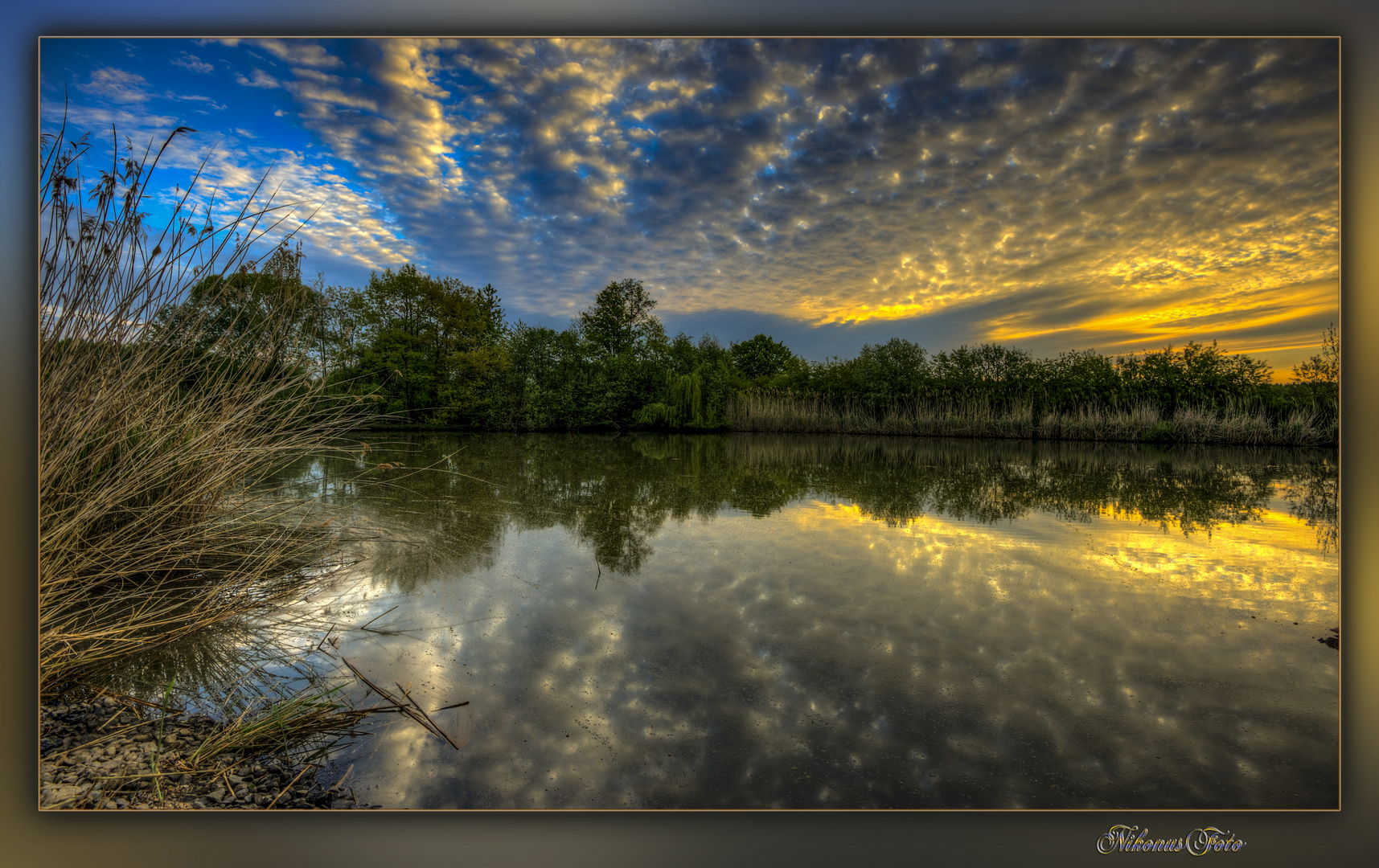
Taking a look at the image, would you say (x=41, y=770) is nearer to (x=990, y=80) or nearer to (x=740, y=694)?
(x=740, y=694)

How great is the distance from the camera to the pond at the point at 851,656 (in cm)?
118

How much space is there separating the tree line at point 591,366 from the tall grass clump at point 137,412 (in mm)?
82

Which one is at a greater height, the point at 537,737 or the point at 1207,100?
the point at 1207,100

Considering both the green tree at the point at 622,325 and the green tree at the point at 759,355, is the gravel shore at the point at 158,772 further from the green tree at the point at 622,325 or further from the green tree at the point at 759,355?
the green tree at the point at 759,355

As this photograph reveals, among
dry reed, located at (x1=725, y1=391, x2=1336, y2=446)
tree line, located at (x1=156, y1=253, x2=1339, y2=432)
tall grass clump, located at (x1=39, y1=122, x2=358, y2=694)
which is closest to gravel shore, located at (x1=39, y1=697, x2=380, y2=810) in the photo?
tall grass clump, located at (x1=39, y1=122, x2=358, y2=694)

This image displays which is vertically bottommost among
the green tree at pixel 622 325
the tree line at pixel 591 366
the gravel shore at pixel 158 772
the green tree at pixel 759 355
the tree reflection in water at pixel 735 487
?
the gravel shore at pixel 158 772

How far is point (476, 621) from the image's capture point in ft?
6.45

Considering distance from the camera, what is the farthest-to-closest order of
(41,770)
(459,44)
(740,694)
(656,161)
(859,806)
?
(656,161) → (459,44) → (740,694) → (41,770) → (859,806)

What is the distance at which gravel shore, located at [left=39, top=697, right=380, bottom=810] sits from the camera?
1173mm

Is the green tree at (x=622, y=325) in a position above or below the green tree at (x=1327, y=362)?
above

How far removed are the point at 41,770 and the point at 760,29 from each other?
116 inches

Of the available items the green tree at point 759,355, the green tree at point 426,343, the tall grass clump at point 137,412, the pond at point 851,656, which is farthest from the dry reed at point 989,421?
the tall grass clump at point 137,412

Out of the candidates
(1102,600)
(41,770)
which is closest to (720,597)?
(1102,600)

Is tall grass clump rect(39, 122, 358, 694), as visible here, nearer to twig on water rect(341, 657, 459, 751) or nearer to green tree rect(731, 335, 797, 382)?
twig on water rect(341, 657, 459, 751)
